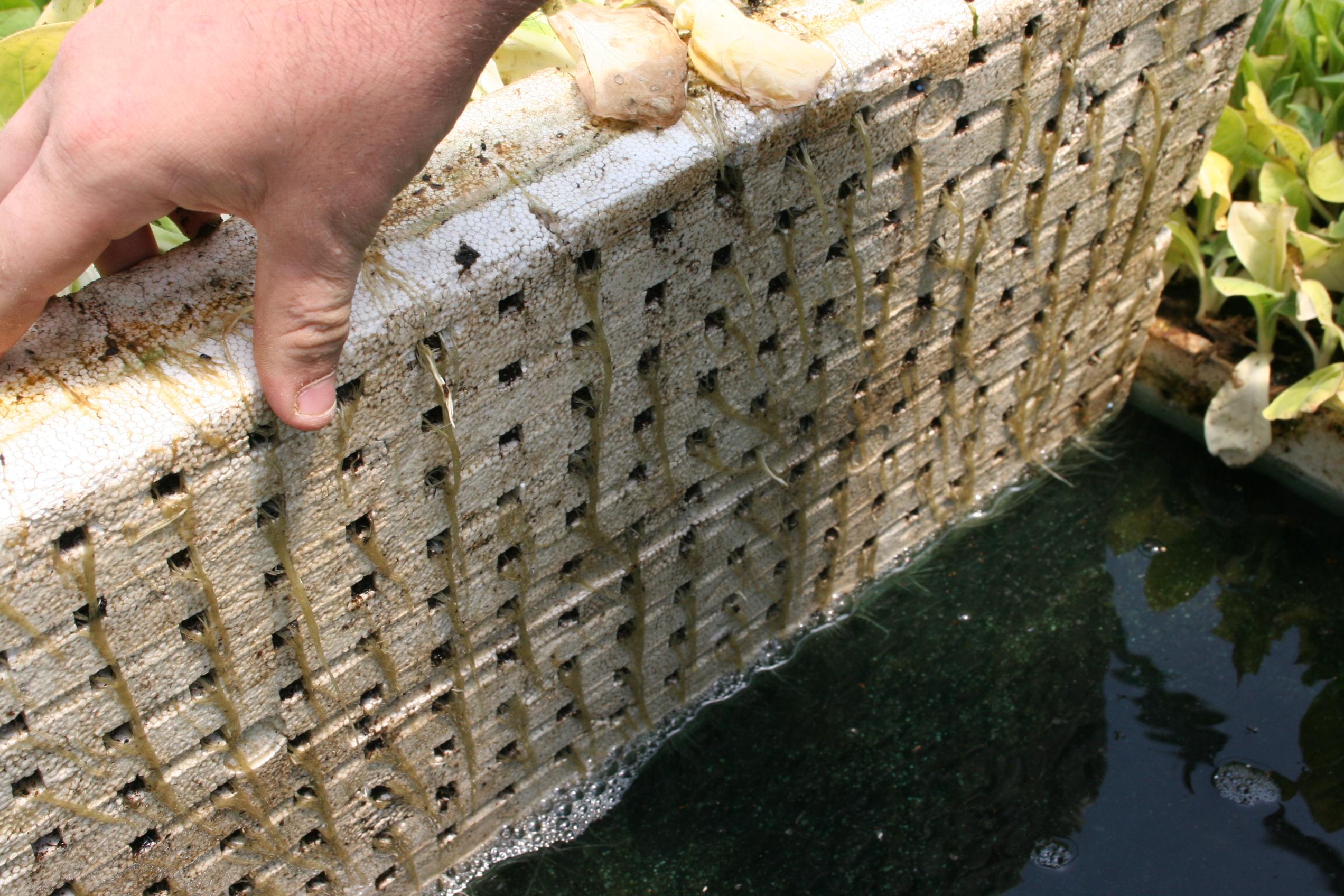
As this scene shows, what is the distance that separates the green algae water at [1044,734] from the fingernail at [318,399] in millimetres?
1109

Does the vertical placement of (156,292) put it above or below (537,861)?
above

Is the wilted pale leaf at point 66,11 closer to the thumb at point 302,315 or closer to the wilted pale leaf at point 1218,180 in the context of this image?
the thumb at point 302,315

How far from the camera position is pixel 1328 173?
236 cm

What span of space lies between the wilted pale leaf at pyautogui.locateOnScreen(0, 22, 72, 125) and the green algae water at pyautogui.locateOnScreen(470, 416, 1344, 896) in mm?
1466

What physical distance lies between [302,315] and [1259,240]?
214cm

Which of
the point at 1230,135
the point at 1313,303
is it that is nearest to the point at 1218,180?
the point at 1230,135

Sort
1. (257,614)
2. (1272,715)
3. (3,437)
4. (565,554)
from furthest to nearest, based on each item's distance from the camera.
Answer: (1272,715)
(565,554)
(257,614)
(3,437)

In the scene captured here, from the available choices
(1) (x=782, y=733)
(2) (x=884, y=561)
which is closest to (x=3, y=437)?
(1) (x=782, y=733)

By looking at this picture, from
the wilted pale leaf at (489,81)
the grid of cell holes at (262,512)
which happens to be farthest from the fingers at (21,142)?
the wilted pale leaf at (489,81)

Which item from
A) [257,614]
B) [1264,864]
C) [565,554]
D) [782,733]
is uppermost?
[257,614]

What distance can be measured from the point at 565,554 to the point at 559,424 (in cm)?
27

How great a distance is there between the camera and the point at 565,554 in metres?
1.78

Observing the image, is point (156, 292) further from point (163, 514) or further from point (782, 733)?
point (782, 733)

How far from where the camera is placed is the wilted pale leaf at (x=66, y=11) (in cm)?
185
